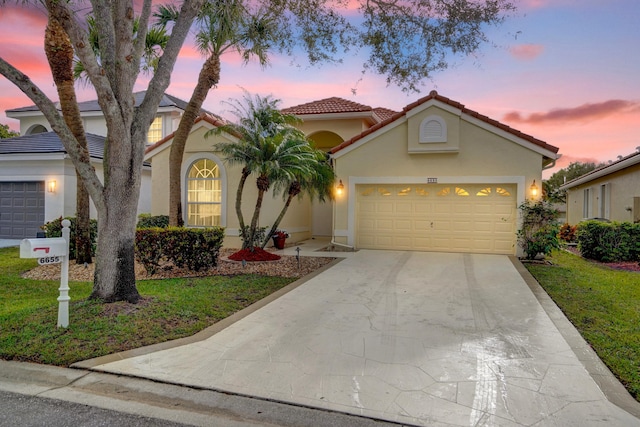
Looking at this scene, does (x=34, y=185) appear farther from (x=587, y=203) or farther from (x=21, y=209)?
(x=587, y=203)

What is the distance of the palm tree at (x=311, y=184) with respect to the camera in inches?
470

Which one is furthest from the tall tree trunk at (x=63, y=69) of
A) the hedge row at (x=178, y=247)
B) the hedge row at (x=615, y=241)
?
the hedge row at (x=615, y=241)

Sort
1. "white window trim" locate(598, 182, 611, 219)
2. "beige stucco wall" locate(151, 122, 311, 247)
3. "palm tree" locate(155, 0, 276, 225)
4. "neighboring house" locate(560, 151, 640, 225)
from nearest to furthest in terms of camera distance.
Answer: "palm tree" locate(155, 0, 276, 225) < "neighboring house" locate(560, 151, 640, 225) < "beige stucco wall" locate(151, 122, 311, 247) < "white window trim" locate(598, 182, 611, 219)

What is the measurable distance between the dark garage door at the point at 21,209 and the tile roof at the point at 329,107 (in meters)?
11.0

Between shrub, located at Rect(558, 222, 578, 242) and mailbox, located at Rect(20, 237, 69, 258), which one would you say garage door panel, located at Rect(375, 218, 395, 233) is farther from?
mailbox, located at Rect(20, 237, 69, 258)

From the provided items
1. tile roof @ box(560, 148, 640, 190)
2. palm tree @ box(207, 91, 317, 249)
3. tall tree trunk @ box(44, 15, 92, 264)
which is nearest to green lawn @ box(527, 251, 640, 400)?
tile roof @ box(560, 148, 640, 190)

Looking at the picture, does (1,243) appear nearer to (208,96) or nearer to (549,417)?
(208,96)

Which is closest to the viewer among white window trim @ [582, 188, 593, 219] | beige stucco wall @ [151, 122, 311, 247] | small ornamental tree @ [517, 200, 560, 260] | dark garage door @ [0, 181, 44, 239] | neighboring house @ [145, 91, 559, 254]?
small ornamental tree @ [517, 200, 560, 260]

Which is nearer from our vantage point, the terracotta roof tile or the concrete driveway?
the concrete driveway

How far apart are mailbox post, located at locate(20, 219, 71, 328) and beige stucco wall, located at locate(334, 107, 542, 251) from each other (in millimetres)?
9717

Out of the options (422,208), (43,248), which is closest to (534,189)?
(422,208)

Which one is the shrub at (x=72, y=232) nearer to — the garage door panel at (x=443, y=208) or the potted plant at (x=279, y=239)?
the potted plant at (x=279, y=239)

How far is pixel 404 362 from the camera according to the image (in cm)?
444

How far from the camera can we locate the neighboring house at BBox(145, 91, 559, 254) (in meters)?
12.5
